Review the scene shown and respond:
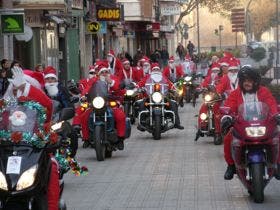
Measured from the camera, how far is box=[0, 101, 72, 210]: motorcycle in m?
7.72

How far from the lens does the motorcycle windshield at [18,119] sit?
8242 millimetres

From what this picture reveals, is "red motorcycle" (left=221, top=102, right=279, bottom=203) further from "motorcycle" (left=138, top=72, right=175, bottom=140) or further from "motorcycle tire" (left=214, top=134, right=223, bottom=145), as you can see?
"motorcycle" (left=138, top=72, right=175, bottom=140)

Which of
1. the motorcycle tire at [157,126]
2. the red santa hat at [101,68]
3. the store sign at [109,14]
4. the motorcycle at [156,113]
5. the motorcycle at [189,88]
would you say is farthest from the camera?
the store sign at [109,14]

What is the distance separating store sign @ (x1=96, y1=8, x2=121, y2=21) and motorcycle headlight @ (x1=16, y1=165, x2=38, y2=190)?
1376 inches

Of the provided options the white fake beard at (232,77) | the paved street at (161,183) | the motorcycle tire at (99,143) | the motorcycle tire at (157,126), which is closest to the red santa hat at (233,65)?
the white fake beard at (232,77)

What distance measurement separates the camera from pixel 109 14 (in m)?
43.0

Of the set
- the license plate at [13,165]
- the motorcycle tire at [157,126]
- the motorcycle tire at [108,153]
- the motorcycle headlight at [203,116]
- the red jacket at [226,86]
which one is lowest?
the motorcycle tire at [108,153]

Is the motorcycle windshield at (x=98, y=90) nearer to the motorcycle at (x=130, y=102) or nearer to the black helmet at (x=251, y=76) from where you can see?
the black helmet at (x=251, y=76)

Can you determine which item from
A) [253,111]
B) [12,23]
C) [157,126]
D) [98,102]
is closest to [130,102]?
[12,23]

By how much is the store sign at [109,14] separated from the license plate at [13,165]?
3489cm

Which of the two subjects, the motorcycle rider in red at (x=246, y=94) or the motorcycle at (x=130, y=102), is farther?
the motorcycle at (x=130, y=102)

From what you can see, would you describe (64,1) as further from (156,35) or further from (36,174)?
(156,35)

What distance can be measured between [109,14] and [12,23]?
21.2m

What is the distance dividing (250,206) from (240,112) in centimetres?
106
